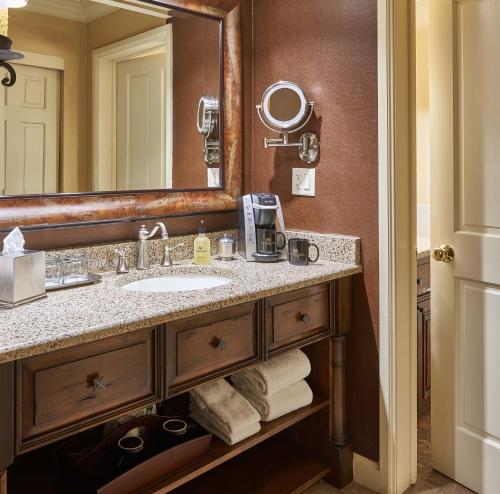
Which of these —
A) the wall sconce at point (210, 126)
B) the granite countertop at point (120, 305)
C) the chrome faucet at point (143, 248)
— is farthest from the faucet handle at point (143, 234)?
the wall sconce at point (210, 126)

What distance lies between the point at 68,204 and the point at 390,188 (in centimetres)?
110

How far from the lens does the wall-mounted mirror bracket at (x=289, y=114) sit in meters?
2.04

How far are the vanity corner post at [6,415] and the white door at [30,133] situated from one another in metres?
0.74

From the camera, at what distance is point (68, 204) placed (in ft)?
5.74

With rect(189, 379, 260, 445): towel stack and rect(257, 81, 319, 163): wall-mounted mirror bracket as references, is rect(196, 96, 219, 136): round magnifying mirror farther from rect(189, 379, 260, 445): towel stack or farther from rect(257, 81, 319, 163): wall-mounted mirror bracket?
rect(189, 379, 260, 445): towel stack

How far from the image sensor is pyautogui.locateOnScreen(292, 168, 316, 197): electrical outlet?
2.09m

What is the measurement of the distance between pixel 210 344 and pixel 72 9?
1.18 m

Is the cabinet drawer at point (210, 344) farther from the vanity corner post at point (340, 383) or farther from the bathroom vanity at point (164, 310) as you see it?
the vanity corner post at point (340, 383)

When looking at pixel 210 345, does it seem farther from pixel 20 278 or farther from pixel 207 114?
pixel 207 114

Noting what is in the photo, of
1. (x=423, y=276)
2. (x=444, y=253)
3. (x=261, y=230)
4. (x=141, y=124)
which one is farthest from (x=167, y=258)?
(x=423, y=276)

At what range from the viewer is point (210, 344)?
4.83 feet

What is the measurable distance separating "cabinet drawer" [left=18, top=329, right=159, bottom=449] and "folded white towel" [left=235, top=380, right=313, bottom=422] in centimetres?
54

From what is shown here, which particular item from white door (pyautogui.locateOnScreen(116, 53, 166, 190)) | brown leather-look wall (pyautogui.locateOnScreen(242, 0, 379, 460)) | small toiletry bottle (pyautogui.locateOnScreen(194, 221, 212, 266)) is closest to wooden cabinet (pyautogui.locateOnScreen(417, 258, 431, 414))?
brown leather-look wall (pyautogui.locateOnScreen(242, 0, 379, 460))

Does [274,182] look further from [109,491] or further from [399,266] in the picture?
[109,491]
